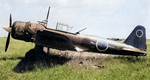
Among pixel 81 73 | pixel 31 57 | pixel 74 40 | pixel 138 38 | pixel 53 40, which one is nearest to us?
pixel 81 73

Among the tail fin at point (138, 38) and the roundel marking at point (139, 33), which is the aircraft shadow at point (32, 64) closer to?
the tail fin at point (138, 38)

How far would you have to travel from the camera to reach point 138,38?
9930 mm

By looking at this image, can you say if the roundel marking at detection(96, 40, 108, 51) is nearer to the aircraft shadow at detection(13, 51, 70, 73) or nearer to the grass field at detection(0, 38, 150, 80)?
the grass field at detection(0, 38, 150, 80)

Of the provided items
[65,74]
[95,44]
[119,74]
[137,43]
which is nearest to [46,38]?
[65,74]

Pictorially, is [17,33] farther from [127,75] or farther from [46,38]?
[127,75]

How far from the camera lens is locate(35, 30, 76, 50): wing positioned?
26.8 ft

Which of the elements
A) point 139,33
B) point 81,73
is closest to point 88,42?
point 81,73

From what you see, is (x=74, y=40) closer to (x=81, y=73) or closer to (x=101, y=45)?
(x=101, y=45)

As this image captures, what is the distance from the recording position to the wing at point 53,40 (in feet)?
26.8

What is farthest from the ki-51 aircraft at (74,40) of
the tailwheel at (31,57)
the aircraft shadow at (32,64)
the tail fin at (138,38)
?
the aircraft shadow at (32,64)

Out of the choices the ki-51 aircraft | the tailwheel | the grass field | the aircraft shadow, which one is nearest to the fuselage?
the ki-51 aircraft

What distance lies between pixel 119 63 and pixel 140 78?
2.27m

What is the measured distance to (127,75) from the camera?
6.69 meters

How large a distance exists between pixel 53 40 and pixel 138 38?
19.3 ft
